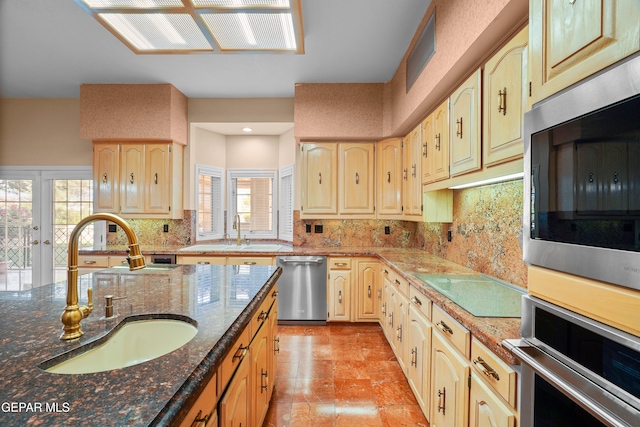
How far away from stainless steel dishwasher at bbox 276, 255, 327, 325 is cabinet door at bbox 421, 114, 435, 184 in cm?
152

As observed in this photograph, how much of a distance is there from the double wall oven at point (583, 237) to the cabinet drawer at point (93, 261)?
406 centimetres

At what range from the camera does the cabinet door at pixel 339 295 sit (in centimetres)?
354

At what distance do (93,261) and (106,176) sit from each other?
1.09 m

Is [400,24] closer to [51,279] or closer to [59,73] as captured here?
[59,73]

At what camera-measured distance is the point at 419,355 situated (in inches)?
78.2

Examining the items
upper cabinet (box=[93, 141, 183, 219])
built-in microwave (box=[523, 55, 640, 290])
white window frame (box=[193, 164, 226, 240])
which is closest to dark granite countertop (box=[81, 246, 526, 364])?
built-in microwave (box=[523, 55, 640, 290])

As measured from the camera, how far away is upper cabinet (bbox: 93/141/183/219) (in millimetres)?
3832

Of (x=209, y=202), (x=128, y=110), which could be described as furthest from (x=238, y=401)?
(x=128, y=110)

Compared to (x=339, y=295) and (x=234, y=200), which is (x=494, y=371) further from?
(x=234, y=200)

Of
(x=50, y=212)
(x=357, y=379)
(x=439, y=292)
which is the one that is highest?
(x=50, y=212)

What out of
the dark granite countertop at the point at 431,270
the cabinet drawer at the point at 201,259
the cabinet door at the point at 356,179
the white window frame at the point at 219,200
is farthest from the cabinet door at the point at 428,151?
the white window frame at the point at 219,200

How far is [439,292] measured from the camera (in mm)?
1724

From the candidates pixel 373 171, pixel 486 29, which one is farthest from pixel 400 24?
pixel 373 171

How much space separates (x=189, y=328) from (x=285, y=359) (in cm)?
178
